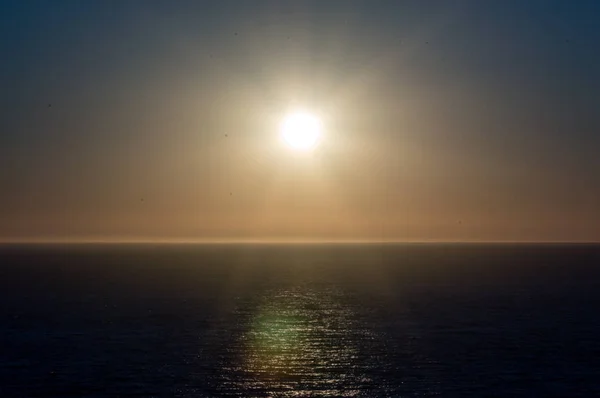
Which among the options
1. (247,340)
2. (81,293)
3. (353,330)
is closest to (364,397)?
(247,340)

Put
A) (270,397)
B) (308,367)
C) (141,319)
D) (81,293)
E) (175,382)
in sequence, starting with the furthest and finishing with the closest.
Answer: (81,293) < (141,319) < (308,367) < (175,382) < (270,397)

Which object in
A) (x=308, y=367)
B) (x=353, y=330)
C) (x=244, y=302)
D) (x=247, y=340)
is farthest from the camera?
(x=244, y=302)

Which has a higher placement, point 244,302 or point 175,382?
point 244,302

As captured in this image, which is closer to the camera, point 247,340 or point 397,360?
point 397,360

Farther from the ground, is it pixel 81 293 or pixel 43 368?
pixel 81 293

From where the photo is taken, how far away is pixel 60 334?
3051 inches

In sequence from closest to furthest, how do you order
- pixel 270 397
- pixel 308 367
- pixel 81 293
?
pixel 270 397 < pixel 308 367 < pixel 81 293

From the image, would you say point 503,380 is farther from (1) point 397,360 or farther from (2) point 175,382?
(2) point 175,382

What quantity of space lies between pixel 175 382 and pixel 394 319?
1768 inches

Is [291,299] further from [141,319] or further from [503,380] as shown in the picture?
[503,380]

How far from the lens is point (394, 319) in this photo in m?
91.7

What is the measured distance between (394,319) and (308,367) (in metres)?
36.2

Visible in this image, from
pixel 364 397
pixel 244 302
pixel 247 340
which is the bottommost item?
pixel 364 397

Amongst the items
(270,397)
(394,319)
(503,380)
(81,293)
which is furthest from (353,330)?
(81,293)
